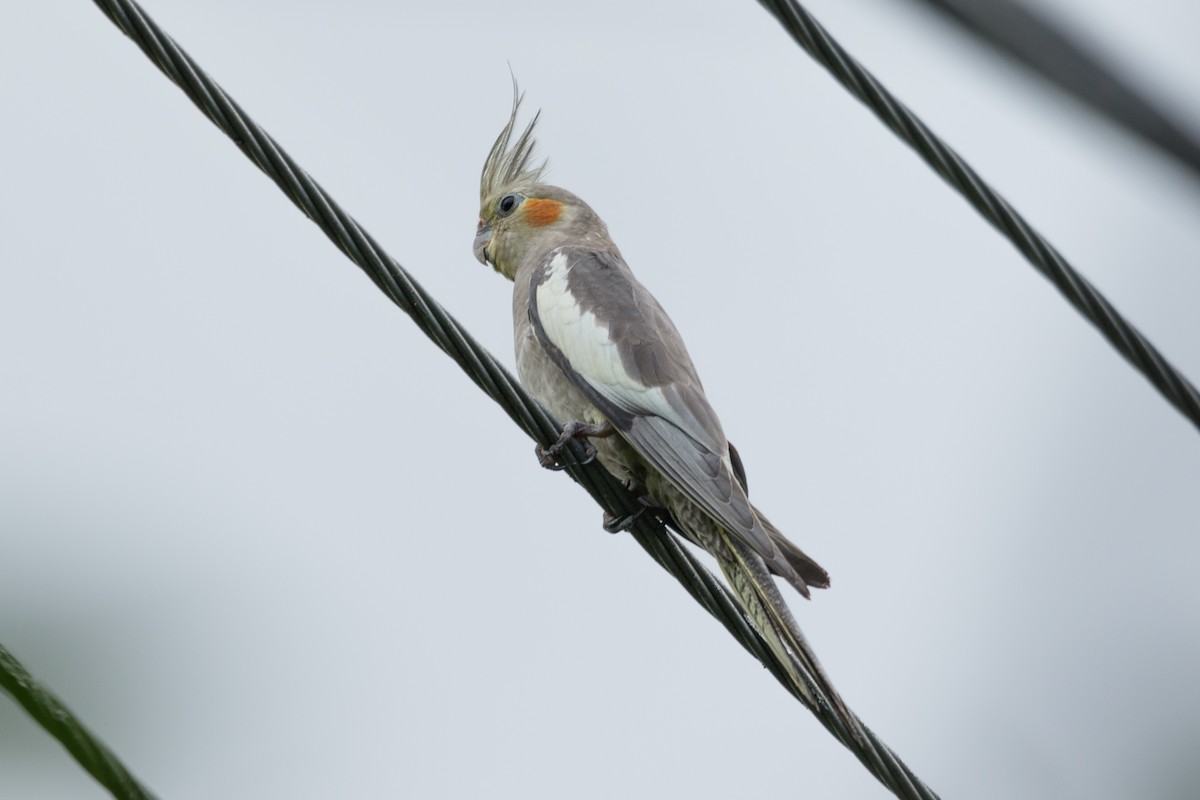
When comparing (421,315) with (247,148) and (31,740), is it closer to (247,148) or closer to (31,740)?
(247,148)

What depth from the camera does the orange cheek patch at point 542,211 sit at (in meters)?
6.62

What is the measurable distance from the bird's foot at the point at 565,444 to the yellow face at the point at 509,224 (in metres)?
2.06

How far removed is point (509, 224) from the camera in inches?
264

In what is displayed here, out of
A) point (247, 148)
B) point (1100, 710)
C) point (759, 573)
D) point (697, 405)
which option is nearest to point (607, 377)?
point (697, 405)

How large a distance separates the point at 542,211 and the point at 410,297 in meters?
3.29

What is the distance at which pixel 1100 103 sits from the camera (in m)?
2.71

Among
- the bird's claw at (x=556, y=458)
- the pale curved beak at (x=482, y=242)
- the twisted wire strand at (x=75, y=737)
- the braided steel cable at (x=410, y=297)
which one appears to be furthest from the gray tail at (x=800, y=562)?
the twisted wire strand at (x=75, y=737)

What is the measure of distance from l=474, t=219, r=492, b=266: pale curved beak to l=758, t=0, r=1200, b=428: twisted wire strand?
3.30 meters

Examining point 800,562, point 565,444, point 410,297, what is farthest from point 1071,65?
point 800,562

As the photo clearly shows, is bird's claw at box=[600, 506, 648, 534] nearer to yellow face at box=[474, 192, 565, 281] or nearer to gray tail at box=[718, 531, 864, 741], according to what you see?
gray tail at box=[718, 531, 864, 741]

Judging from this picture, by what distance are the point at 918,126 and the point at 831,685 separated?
1610mm

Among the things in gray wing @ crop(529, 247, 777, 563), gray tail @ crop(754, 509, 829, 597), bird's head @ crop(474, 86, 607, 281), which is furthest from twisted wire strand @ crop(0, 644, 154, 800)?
bird's head @ crop(474, 86, 607, 281)

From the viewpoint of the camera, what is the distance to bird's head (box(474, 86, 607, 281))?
21.5 ft

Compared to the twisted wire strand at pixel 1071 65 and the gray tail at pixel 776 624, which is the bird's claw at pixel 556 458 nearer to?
the gray tail at pixel 776 624
